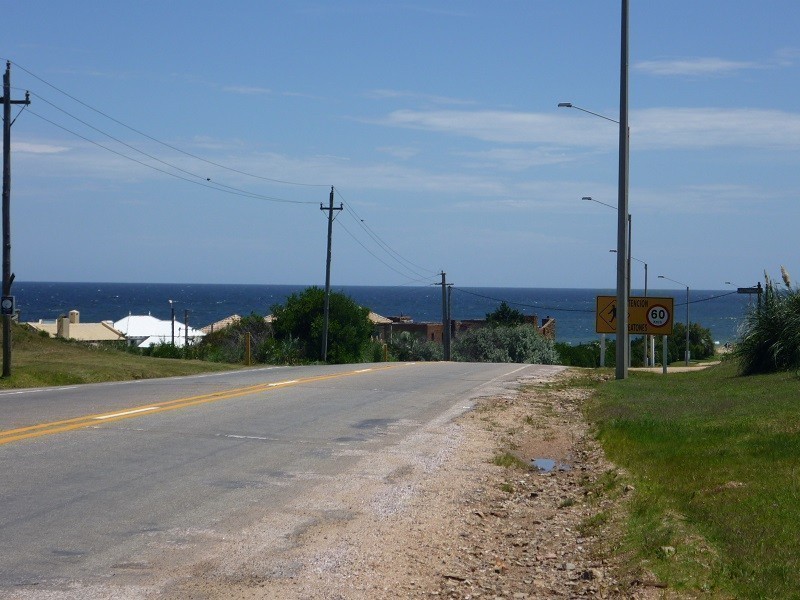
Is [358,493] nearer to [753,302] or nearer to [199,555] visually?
[199,555]

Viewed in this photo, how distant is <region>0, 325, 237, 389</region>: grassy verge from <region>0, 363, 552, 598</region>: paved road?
3472 mm

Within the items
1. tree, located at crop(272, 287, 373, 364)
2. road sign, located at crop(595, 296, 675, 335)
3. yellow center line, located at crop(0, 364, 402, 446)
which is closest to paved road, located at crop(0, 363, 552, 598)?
yellow center line, located at crop(0, 364, 402, 446)

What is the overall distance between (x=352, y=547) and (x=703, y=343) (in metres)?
90.9

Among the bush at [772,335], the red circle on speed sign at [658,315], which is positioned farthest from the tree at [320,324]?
the bush at [772,335]

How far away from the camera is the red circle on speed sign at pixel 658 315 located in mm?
32031

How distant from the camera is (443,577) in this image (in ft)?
24.6

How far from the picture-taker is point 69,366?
1077 inches

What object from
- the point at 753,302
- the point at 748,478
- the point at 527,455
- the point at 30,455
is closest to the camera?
the point at 748,478

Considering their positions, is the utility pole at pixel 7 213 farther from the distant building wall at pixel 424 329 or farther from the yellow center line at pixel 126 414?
the distant building wall at pixel 424 329

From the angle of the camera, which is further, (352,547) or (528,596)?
Answer: (352,547)

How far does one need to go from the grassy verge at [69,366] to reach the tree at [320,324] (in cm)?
2369

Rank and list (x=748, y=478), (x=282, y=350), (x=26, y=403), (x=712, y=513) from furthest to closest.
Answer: (x=282, y=350) < (x=26, y=403) < (x=748, y=478) < (x=712, y=513)

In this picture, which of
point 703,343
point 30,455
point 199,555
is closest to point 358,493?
point 199,555

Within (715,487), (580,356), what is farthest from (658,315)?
(580,356)
